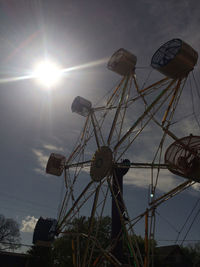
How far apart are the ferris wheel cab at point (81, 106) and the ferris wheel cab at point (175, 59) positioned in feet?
36.4

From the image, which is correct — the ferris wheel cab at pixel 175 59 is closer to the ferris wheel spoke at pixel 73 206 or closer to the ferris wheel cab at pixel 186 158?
the ferris wheel cab at pixel 186 158

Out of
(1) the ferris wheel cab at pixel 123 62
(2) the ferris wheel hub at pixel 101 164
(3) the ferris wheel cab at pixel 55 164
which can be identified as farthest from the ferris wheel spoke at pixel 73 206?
(1) the ferris wheel cab at pixel 123 62

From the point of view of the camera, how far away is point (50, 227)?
79.3 feet

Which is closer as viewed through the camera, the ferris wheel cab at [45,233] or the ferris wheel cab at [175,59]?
the ferris wheel cab at [175,59]

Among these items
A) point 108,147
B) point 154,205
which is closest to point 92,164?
point 108,147

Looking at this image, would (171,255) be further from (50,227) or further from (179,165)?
(179,165)

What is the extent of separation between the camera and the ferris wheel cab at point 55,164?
27.7 meters

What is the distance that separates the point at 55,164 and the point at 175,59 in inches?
783

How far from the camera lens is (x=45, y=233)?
24453 millimetres

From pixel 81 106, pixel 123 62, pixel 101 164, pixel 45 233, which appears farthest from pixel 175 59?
pixel 45 233

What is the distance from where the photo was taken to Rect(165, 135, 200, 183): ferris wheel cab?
39.9 feet

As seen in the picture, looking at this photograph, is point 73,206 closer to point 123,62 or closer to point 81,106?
point 81,106

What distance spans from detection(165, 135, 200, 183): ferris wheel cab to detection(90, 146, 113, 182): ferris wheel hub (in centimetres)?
534

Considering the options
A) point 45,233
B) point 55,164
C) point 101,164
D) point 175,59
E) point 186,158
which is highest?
point 175,59
